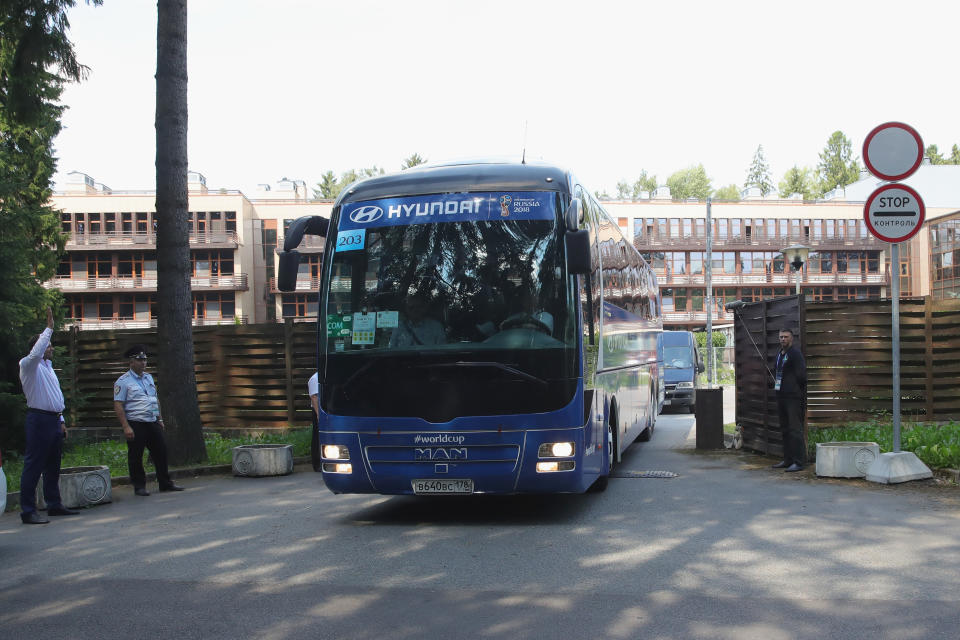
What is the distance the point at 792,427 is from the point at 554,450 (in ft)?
15.8

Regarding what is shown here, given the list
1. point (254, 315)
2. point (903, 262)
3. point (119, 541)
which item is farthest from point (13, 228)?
point (903, 262)

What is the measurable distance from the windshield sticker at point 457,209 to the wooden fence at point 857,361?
568cm

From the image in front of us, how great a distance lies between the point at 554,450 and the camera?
8.41m

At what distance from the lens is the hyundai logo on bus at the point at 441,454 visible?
27.7 ft

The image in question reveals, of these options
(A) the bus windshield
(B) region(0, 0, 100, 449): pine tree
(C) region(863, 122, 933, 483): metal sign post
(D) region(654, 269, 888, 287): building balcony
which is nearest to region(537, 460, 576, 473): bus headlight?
(A) the bus windshield

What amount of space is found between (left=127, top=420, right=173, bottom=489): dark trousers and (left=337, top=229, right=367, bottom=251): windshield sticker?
409 cm

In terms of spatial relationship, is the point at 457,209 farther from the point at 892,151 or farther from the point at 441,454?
the point at 892,151

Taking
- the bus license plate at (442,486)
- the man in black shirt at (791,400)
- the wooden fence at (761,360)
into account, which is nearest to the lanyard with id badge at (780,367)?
the man in black shirt at (791,400)

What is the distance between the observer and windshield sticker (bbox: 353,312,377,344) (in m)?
8.66

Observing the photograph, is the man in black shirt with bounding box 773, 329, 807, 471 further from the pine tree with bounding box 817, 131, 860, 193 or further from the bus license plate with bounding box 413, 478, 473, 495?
the pine tree with bounding box 817, 131, 860, 193

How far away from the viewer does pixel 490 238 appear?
870 cm

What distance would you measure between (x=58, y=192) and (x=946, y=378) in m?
74.1

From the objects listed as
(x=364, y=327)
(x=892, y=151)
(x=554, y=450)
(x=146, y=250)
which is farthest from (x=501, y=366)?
(x=146, y=250)

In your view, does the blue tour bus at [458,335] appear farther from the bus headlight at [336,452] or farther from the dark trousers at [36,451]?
the dark trousers at [36,451]
